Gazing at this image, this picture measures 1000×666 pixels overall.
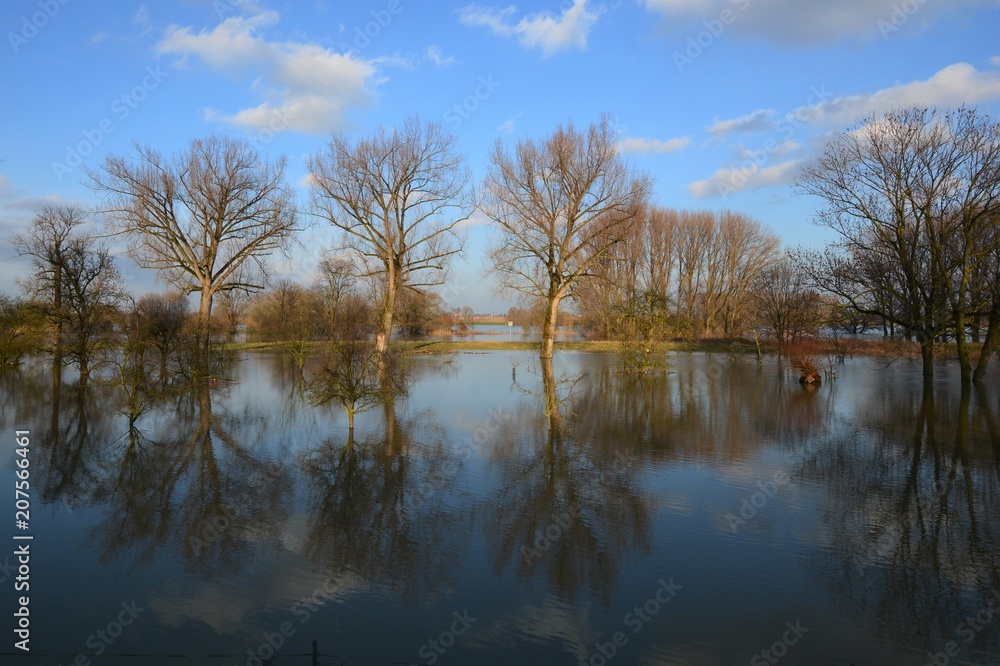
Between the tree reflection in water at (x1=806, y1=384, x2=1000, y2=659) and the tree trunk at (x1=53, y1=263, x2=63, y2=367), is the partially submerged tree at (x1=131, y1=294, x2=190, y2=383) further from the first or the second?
the tree reflection in water at (x1=806, y1=384, x2=1000, y2=659)

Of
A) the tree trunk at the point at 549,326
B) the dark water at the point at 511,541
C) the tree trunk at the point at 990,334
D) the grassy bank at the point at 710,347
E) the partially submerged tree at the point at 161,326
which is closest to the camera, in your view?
the dark water at the point at 511,541

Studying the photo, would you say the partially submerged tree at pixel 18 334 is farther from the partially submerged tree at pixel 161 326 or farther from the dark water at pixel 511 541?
the dark water at pixel 511 541

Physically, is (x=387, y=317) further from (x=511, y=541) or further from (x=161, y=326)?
(x=511, y=541)

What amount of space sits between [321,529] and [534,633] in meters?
3.22

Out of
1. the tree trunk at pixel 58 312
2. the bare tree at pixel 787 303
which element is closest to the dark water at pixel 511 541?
the tree trunk at pixel 58 312

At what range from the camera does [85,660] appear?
4.68 meters

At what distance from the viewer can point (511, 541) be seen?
23.1ft

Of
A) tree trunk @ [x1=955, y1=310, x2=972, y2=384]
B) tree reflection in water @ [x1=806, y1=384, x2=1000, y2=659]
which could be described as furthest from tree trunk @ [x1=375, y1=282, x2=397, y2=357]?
tree trunk @ [x1=955, y1=310, x2=972, y2=384]

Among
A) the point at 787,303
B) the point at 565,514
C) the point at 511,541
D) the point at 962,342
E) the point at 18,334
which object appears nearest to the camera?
the point at 511,541

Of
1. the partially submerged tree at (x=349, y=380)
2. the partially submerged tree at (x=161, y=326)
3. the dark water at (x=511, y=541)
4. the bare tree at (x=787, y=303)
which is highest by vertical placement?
the bare tree at (x=787, y=303)

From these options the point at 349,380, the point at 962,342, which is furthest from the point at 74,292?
the point at 962,342

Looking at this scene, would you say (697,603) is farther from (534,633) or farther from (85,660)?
(85,660)

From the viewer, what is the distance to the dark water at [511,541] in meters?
5.02

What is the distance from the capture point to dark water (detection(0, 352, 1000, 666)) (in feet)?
16.5
